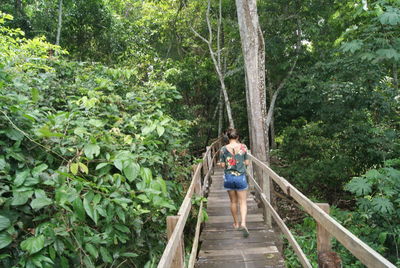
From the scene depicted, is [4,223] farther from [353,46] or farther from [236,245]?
[353,46]

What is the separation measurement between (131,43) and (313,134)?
25.0ft

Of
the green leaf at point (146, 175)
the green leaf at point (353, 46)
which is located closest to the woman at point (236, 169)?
the green leaf at point (146, 175)

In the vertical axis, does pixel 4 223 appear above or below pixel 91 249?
above

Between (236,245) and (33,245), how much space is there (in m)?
2.98

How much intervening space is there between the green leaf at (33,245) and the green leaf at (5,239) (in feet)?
Result: 0.28

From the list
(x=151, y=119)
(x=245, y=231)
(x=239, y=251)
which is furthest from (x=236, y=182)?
(x=151, y=119)

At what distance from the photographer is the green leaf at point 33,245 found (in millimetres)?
1718

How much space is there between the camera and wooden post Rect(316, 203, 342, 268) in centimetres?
225

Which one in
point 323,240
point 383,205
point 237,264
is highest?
point 323,240

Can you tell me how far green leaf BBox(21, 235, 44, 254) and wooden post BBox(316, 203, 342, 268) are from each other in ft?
6.18

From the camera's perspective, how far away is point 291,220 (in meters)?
9.63

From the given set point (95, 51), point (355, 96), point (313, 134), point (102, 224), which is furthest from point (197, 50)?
point (102, 224)

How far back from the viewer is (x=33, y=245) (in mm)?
1730

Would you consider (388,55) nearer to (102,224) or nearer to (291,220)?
(102,224)
